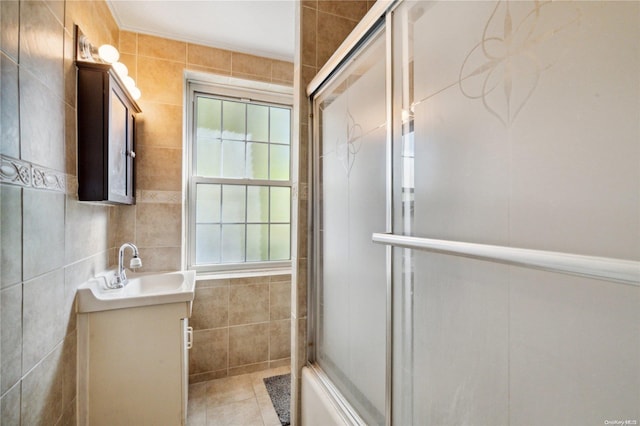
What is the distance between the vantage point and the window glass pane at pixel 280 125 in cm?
251

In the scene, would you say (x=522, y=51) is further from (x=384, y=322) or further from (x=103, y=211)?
(x=103, y=211)

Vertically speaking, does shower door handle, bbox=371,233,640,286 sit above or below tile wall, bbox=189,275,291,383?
above

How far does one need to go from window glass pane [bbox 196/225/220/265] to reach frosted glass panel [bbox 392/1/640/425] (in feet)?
6.30

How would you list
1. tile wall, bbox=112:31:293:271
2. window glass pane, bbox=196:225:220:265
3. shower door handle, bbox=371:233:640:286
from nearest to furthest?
1. shower door handle, bbox=371:233:640:286
2. tile wall, bbox=112:31:293:271
3. window glass pane, bbox=196:225:220:265

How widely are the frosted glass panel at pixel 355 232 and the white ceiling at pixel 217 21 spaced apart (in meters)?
0.95

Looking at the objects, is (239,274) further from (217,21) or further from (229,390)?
(217,21)

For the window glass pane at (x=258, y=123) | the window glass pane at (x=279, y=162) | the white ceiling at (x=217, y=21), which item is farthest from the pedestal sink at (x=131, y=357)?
the white ceiling at (x=217, y=21)

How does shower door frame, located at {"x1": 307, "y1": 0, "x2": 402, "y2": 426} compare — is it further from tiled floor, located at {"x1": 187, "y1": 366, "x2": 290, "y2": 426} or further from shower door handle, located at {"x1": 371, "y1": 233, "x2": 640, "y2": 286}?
tiled floor, located at {"x1": 187, "y1": 366, "x2": 290, "y2": 426}

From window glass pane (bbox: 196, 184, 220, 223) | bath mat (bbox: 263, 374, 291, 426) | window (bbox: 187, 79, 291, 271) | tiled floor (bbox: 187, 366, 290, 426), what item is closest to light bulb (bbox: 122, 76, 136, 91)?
window (bbox: 187, 79, 291, 271)

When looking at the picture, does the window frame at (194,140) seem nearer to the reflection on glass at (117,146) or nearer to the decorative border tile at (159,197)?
the decorative border tile at (159,197)

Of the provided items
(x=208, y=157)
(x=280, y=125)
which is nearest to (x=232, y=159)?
(x=208, y=157)

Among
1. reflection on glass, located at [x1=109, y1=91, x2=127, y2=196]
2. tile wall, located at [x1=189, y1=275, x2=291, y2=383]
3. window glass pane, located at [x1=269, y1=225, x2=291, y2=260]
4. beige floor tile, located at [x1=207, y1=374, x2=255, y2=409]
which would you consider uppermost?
reflection on glass, located at [x1=109, y1=91, x2=127, y2=196]

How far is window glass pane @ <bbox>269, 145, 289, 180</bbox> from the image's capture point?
8.22 ft

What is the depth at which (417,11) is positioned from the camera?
75cm
